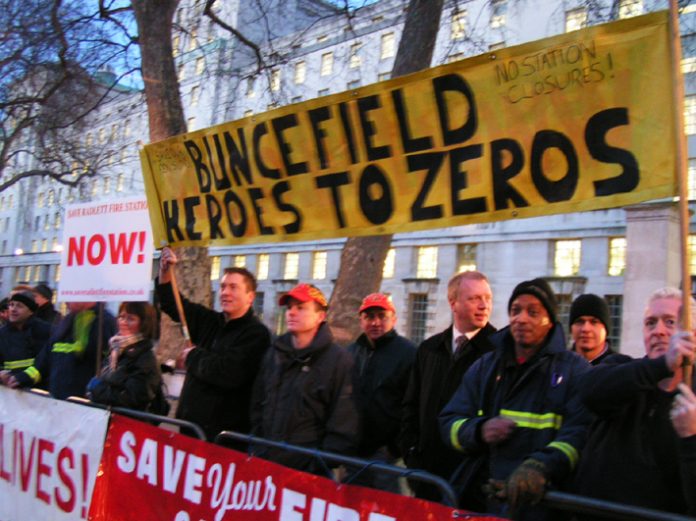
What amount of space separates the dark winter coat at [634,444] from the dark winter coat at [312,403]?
145cm

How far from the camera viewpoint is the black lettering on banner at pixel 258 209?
4762 mm

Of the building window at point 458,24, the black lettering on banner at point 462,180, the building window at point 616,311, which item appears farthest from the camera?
the building window at point 616,311

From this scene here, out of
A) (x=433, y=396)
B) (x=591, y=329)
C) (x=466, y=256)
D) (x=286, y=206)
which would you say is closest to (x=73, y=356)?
(x=286, y=206)

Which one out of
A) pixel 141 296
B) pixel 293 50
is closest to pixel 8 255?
pixel 293 50

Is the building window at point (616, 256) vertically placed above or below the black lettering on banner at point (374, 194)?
above

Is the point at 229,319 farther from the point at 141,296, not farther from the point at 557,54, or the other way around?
the point at 557,54

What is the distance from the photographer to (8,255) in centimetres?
6556

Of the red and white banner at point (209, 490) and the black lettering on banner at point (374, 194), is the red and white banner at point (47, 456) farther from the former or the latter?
the black lettering on banner at point (374, 194)

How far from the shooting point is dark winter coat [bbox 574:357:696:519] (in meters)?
2.90

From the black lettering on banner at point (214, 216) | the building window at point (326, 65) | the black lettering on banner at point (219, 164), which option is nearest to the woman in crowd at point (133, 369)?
the black lettering on banner at point (214, 216)

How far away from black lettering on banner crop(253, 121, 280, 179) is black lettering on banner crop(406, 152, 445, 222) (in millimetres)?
1061

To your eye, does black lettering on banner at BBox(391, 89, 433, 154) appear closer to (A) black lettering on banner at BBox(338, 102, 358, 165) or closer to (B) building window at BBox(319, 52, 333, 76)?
(A) black lettering on banner at BBox(338, 102, 358, 165)

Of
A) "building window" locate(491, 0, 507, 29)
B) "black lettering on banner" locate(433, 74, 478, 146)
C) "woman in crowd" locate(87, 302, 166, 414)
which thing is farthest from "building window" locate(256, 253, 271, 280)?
"black lettering on banner" locate(433, 74, 478, 146)

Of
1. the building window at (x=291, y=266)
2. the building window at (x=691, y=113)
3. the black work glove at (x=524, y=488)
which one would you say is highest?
the building window at (x=691, y=113)
